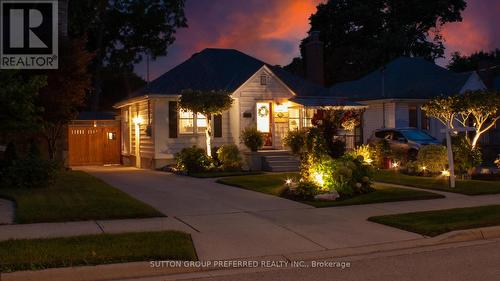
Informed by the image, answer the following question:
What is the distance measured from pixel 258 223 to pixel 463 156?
10.6 metres

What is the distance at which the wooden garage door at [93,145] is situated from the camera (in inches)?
1213

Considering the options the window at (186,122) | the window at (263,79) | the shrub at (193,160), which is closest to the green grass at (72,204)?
the shrub at (193,160)

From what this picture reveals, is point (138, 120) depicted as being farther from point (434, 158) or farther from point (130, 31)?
point (130, 31)

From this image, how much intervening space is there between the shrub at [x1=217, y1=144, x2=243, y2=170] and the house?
2073 millimetres

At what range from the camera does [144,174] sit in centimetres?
2322

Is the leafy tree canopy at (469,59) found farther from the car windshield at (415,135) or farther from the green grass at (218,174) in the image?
the green grass at (218,174)

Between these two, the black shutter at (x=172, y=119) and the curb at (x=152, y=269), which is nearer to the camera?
the curb at (x=152, y=269)

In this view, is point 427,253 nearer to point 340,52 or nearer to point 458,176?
point 458,176

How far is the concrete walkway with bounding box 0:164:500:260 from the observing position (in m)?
9.62

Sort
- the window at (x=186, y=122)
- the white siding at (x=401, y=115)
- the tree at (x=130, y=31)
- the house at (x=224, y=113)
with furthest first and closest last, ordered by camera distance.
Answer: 1. the tree at (x=130, y=31)
2. the white siding at (x=401, y=115)
3. the window at (x=186, y=122)
4. the house at (x=224, y=113)

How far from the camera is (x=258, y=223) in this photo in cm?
1148

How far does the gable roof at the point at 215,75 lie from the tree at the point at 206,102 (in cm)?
210

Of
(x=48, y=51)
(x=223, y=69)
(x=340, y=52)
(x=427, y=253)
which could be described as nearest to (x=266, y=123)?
(x=223, y=69)

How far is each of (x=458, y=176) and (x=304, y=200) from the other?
7.47 metres
